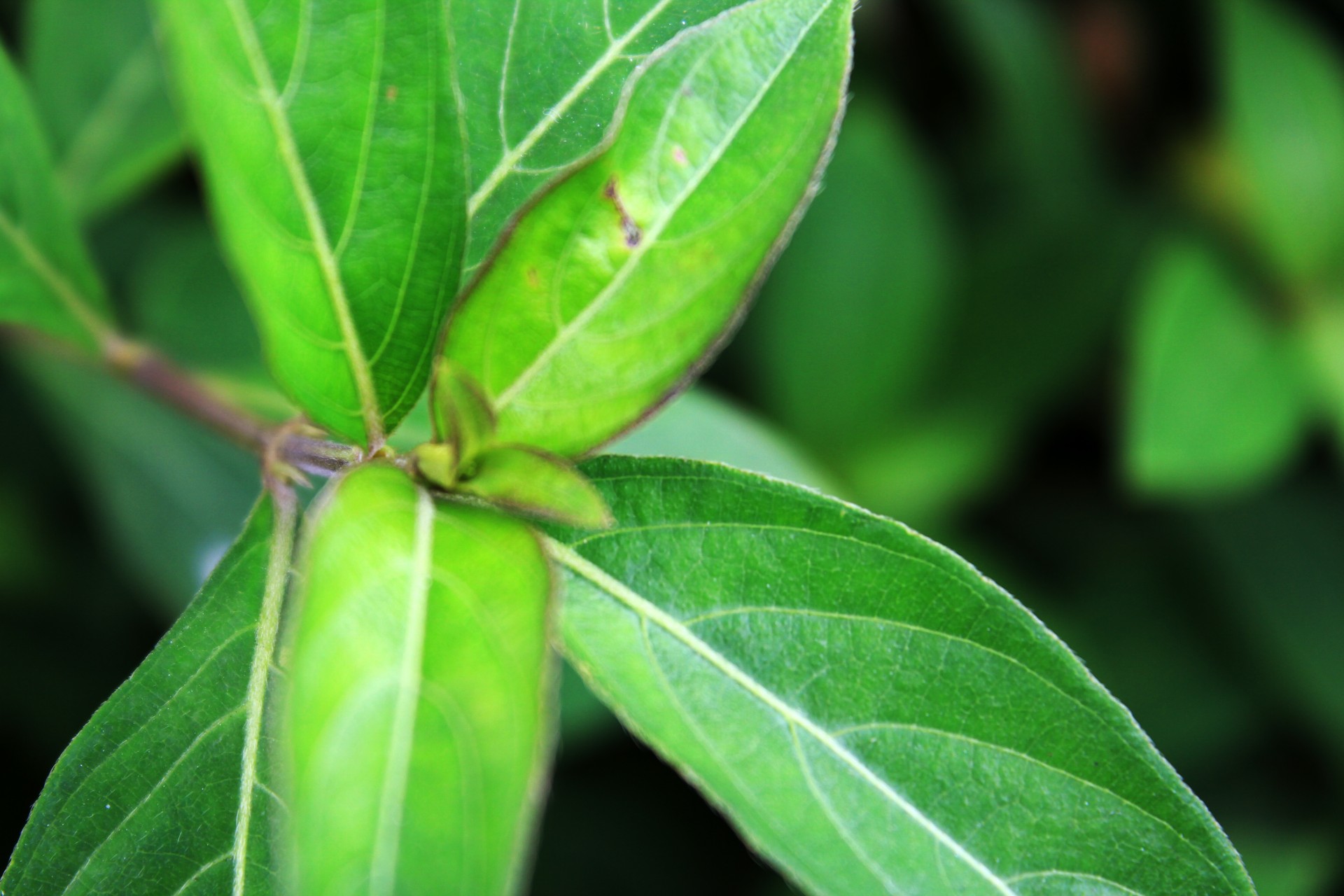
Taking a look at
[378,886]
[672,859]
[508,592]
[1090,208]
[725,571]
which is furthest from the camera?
[1090,208]

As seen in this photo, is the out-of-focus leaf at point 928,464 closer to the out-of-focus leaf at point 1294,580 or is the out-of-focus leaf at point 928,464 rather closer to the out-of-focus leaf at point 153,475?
the out-of-focus leaf at point 1294,580

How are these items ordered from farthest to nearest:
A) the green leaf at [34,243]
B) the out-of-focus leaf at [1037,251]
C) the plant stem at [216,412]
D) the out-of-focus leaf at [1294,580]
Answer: the out-of-focus leaf at [1037,251] < the out-of-focus leaf at [1294,580] < the green leaf at [34,243] < the plant stem at [216,412]

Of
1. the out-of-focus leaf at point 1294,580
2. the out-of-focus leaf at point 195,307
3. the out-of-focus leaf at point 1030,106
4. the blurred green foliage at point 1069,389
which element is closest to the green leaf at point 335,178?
the out-of-focus leaf at point 195,307

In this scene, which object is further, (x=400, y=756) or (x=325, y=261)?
(x=325, y=261)

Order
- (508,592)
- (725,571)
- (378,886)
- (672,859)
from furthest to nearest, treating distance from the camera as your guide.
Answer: (672,859) < (725,571) < (508,592) < (378,886)

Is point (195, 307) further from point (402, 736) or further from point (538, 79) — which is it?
point (402, 736)

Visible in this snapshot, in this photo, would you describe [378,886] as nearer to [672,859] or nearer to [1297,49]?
[672,859]

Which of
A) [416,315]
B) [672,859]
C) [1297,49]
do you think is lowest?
[672,859]

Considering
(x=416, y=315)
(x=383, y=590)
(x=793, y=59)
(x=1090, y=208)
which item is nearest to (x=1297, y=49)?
(x=1090, y=208)
